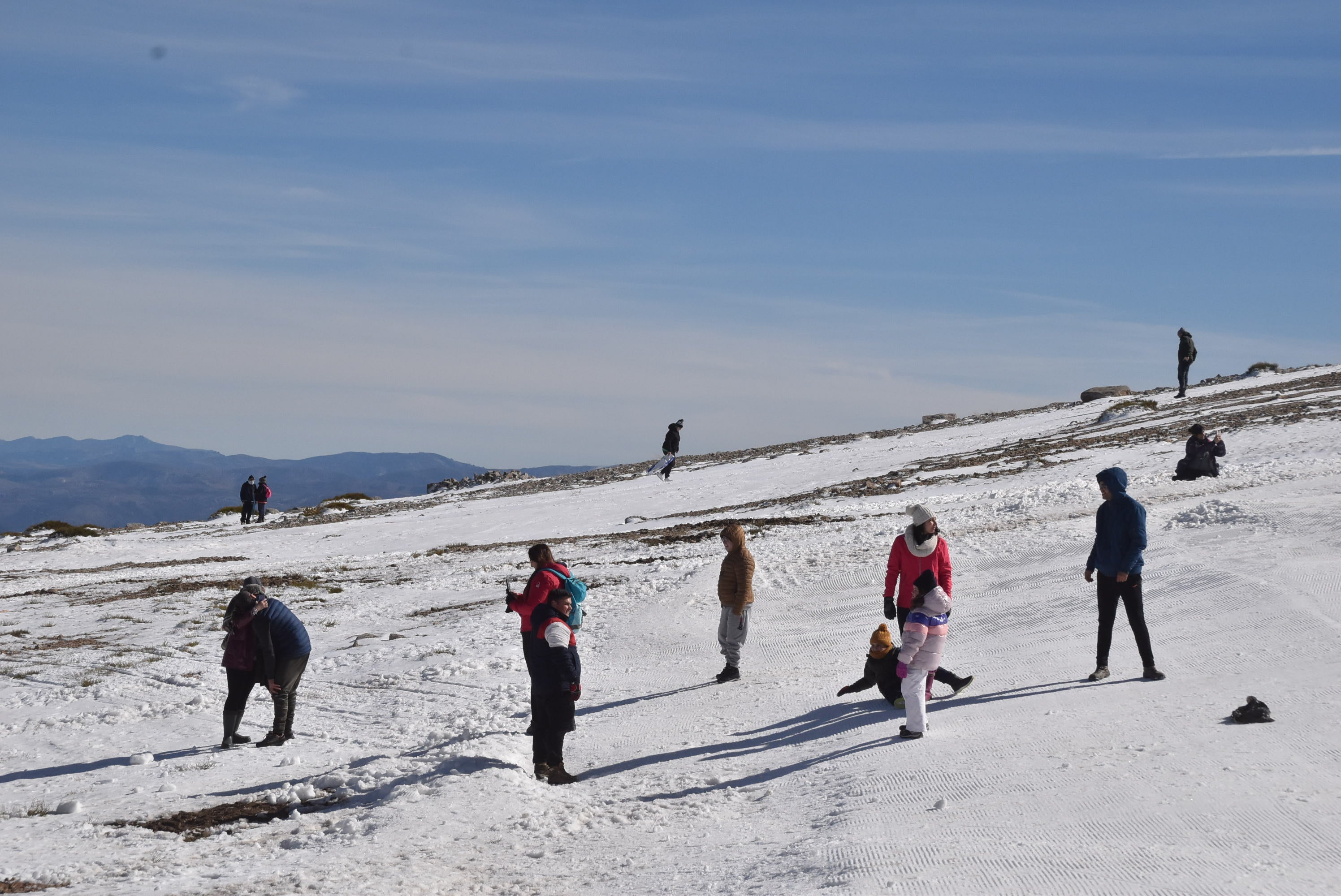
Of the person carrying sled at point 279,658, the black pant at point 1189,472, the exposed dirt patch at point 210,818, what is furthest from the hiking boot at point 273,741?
the black pant at point 1189,472

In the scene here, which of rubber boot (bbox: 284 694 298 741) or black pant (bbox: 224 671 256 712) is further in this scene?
rubber boot (bbox: 284 694 298 741)

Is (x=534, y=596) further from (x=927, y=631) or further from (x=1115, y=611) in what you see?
(x=1115, y=611)

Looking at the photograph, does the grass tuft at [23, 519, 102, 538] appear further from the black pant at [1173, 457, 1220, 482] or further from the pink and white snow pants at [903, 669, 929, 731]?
the pink and white snow pants at [903, 669, 929, 731]

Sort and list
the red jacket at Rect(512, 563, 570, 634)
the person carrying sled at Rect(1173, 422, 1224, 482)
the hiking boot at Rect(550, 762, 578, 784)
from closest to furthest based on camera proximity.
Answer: the hiking boot at Rect(550, 762, 578, 784), the red jacket at Rect(512, 563, 570, 634), the person carrying sled at Rect(1173, 422, 1224, 482)

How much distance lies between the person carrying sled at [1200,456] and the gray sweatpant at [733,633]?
1357 cm

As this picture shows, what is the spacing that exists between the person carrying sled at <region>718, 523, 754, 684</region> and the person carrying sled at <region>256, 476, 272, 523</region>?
3348cm

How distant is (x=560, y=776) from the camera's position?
891 cm

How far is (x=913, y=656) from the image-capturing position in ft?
28.9

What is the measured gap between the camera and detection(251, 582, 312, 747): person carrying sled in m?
11.1

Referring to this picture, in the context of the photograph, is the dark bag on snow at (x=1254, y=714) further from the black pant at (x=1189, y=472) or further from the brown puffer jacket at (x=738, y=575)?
the black pant at (x=1189, y=472)

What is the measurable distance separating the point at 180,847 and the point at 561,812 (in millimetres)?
2837

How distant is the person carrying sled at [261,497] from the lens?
42719 millimetres

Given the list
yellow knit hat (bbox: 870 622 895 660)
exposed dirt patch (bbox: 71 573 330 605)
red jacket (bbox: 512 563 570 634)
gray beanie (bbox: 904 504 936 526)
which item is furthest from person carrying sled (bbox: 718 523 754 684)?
exposed dirt patch (bbox: 71 573 330 605)

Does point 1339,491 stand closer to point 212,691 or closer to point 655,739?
point 655,739
